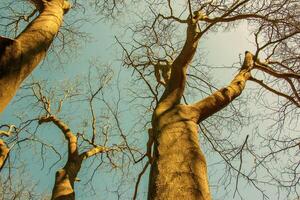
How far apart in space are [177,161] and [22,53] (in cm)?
132

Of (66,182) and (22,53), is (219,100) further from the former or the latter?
(66,182)

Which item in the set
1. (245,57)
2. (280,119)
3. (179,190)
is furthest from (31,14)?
(179,190)

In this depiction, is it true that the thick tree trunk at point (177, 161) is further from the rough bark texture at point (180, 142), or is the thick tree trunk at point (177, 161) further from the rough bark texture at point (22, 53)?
the rough bark texture at point (22, 53)

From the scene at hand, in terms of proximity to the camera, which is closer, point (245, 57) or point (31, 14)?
point (245, 57)

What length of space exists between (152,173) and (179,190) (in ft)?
1.26

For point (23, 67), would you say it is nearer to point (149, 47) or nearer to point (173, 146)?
point (173, 146)

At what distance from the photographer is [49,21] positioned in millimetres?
3160

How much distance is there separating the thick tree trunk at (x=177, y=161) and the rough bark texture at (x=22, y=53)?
3.70 feet

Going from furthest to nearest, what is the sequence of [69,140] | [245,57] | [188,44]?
[69,140] < [245,57] < [188,44]

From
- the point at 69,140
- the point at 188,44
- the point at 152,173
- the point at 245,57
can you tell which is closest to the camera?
the point at 152,173

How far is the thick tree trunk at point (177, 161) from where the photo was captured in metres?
2.34

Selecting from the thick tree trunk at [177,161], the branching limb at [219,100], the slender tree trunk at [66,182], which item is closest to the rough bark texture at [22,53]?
the thick tree trunk at [177,161]

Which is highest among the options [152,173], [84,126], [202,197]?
[84,126]

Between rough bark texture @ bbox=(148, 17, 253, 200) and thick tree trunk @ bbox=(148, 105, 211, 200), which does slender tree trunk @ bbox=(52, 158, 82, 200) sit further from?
thick tree trunk @ bbox=(148, 105, 211, 200)
